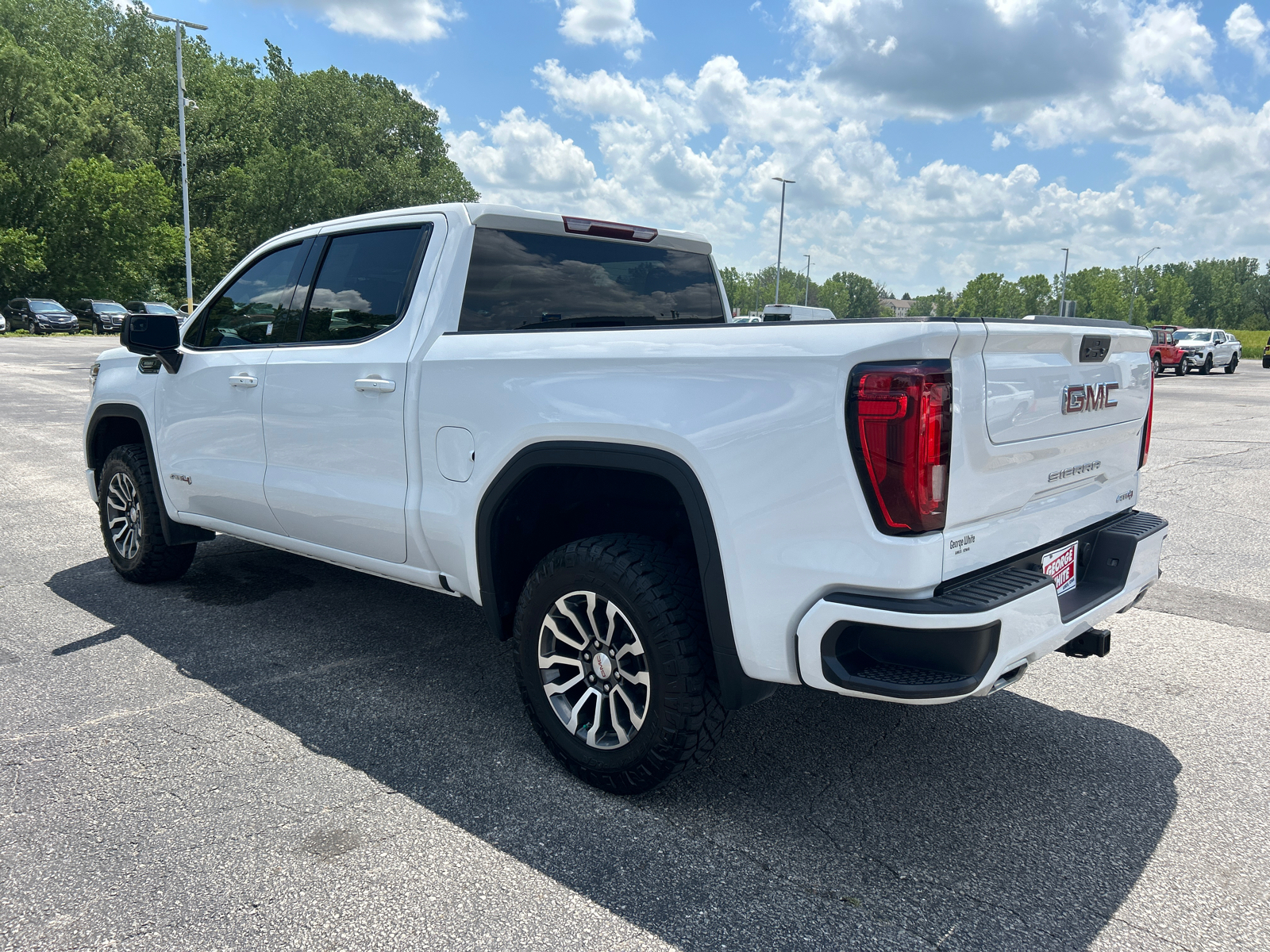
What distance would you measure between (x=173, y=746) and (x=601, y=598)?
170 cm

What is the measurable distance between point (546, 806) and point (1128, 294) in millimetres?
129571

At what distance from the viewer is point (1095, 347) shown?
288 centimetres

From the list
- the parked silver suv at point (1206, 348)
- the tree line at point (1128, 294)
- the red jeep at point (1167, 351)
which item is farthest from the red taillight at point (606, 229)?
the tree line at point (1128, 294)

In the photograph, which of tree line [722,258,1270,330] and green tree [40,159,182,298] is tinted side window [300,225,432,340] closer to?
green tree [40,159,182,298]

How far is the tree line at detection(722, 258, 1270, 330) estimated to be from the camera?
109438mm

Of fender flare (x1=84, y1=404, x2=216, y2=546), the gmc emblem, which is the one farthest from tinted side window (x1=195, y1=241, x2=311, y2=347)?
the gmc emblem

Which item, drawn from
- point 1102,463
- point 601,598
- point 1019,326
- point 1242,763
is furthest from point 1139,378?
point 601,598

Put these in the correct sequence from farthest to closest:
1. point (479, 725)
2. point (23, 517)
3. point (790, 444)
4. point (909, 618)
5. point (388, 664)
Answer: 1. point (23, 517)
2. point (388, 664)
3. point (479, 725)
4. point (790, 444)
5. point (909, 618)

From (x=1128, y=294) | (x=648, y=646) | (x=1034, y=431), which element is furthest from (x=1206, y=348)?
(x=1128, y=294)

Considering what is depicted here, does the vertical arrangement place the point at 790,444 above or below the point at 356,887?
above

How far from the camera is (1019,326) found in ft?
8.28

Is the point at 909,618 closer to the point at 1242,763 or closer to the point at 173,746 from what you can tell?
the point at 1242,763

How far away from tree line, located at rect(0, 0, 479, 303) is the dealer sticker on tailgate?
53.3m

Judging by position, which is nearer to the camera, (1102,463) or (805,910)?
(805,910)
